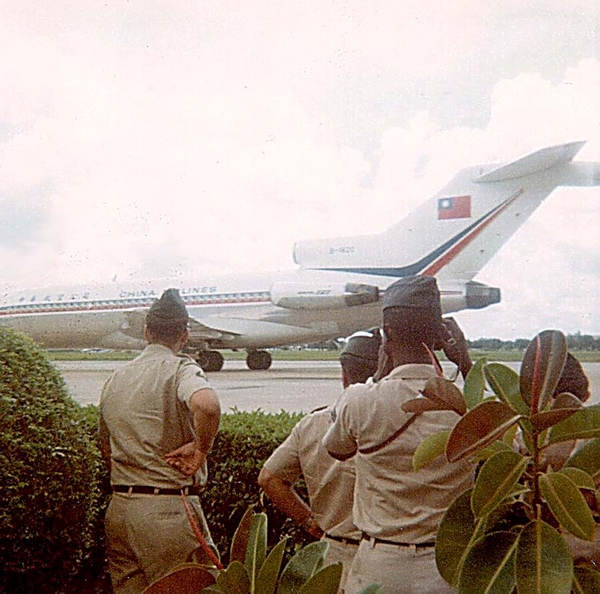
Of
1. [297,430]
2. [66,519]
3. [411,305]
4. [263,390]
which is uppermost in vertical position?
[411,305]

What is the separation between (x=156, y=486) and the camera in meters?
1.91

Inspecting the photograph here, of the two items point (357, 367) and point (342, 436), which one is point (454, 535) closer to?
point (342, 436)

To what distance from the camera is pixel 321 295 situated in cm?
832

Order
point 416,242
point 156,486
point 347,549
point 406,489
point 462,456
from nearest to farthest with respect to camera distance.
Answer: point 462,456 → point 406,489 → point 347,549 → point 156,486 → point 416,242

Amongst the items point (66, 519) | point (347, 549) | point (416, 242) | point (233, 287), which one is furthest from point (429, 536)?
point (233, 287)

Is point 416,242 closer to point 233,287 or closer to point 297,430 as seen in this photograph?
point 233,287

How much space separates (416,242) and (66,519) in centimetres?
558

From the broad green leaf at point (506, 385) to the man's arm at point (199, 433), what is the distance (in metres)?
1.03

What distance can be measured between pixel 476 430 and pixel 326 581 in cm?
22

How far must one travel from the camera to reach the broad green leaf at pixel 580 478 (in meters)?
0.74

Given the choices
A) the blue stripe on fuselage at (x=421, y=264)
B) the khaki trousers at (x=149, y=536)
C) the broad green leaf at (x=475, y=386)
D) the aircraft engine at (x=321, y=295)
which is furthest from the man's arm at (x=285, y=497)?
the aircraft engine at (x=321, y=295)

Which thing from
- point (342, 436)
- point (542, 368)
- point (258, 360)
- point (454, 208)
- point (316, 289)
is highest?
point (454, 208)

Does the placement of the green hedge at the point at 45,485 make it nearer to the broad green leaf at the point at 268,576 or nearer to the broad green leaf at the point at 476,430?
the broad green leaf at the point at 268,576

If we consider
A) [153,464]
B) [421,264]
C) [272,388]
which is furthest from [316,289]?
[153,464]
